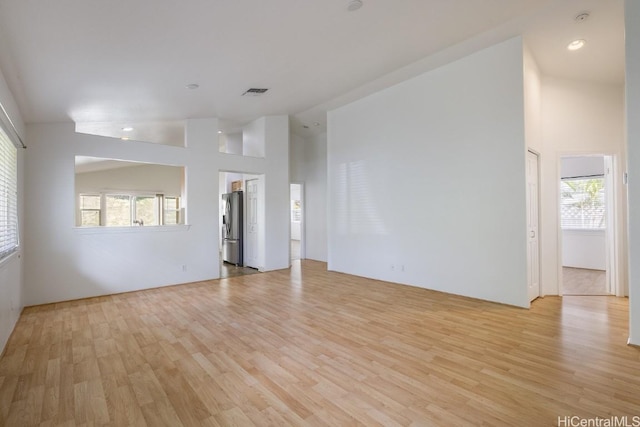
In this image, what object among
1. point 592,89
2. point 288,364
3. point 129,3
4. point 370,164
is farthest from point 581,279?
point 129,3

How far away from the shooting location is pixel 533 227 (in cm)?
431

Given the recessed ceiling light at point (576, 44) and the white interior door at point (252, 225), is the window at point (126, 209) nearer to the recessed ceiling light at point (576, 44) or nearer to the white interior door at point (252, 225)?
the white interior door at point (252, 225)

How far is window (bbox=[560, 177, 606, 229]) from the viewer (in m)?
6.44

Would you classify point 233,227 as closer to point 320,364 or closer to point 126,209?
point 126,209

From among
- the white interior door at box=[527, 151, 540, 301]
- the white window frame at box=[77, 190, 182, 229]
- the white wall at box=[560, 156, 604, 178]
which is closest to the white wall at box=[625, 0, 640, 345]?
→ the white interior door at box=[527, 151, 540, 301]

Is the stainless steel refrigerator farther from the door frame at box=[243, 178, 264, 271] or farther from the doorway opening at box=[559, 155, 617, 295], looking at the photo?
the doorway opening at box=[559, 155, 617, 295]

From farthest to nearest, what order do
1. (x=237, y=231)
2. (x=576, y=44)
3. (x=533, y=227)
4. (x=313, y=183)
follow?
(x=313, y=183) < (x=237, y=231) < (x=533, y=227) < (x=576, y=44)

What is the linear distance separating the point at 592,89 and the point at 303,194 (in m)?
6.47

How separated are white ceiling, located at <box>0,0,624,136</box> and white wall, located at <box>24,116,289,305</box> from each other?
56 centimetres

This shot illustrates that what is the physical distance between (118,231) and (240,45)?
362 centimetres

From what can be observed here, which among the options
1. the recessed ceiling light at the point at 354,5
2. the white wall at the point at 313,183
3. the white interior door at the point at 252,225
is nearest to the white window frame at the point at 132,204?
the white interior door at the point at 252,225

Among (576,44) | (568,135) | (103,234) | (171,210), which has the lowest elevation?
(103,234)

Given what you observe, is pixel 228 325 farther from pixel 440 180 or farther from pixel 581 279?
pixel 581 279

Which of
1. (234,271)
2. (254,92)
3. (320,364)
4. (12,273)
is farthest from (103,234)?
(320,364)
